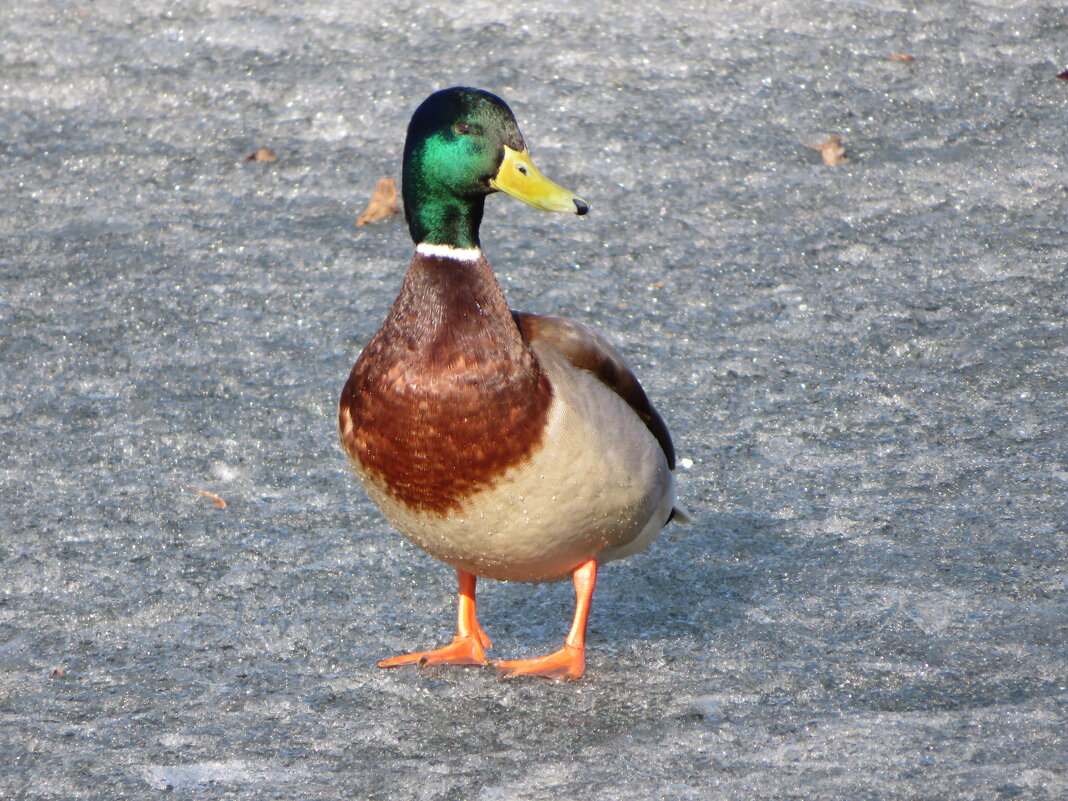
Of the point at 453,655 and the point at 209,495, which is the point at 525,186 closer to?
the point at 453,655

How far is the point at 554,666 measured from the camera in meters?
3.47

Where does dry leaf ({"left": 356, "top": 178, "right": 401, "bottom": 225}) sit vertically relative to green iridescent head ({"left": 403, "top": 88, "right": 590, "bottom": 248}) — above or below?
below

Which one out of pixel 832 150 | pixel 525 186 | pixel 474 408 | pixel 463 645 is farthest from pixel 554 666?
pixel 832 150

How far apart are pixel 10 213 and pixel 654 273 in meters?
3.02

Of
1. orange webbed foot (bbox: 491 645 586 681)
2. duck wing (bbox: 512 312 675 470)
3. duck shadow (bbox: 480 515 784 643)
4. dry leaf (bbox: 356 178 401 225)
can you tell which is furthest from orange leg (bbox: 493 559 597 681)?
dry leaf (bbox: 356 178 401 225)

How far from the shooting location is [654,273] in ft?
19.1

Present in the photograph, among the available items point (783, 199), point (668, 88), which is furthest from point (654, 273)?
point (668, 88)

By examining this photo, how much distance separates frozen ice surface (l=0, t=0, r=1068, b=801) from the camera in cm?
317

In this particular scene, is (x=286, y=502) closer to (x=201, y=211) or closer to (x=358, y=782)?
(x=358, y=782)

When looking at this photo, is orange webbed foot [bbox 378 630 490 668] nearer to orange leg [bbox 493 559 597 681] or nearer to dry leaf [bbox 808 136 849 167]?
orange leg [bbox 493 559 597 681]

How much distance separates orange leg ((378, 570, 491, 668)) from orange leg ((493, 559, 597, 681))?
8 cm

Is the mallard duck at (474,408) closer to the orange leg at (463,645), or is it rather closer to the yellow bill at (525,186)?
the yellow bill at (525,186)

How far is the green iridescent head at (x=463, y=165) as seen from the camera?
323 cm

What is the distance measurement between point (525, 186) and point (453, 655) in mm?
1255
